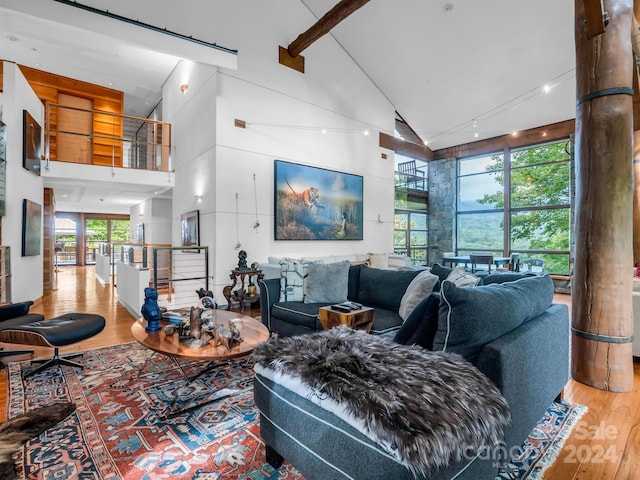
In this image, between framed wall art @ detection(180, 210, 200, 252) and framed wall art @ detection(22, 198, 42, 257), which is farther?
framed wall art @ detection(180, 210, 200, 252)

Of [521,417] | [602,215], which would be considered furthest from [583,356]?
[521,417]

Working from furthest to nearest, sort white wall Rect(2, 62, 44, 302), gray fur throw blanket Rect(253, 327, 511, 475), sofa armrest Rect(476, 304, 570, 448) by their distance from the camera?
white wall Rect(2, 62, 44, 302) → sofa armrest Rect(476, 304, 570, 448) → gray fur throw blanket Rect(253, 327, 511, 475)

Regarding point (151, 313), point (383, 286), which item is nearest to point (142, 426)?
point (151, 313)

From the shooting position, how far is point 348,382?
1252 millimetres

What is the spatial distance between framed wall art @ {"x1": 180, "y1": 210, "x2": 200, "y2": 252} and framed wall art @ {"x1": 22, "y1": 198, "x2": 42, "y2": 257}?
234cm

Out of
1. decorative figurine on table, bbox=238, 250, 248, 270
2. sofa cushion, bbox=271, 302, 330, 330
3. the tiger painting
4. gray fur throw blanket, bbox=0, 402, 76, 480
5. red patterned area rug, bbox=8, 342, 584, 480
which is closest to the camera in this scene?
gray fur throw blanket, bbox=0, 402, 76, 480

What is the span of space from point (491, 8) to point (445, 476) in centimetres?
679

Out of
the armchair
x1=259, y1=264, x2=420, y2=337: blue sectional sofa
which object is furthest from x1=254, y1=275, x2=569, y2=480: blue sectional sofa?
the armchair

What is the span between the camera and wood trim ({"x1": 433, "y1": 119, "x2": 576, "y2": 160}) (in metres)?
7.66

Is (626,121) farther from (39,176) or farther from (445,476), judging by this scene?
(39,176)

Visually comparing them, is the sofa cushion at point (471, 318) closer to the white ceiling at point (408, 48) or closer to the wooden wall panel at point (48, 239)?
the white ceiling at point (408, 48)

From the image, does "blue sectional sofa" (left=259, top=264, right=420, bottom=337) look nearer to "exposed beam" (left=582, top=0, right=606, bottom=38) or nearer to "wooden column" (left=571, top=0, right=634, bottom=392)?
"wooden column" (left=571, top=0, right=634, bottom=392)

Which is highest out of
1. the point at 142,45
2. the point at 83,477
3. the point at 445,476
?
the point at 142,45

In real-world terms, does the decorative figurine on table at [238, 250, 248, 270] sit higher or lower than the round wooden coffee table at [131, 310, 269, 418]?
higher
